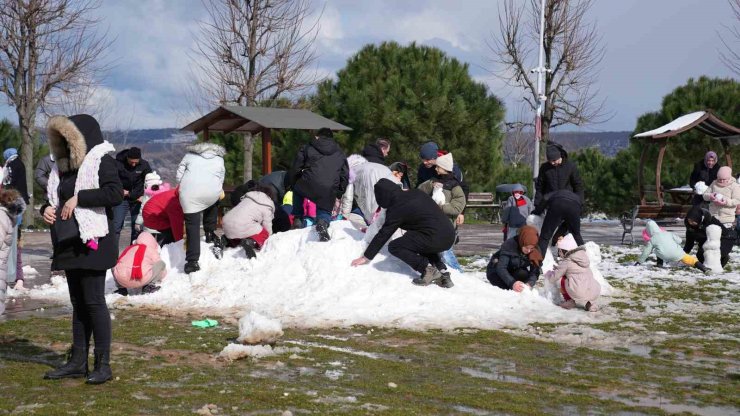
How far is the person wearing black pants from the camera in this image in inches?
466

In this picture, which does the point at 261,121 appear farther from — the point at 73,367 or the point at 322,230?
the point at 73,367

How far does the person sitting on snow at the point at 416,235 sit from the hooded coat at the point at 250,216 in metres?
1.86

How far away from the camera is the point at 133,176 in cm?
1338

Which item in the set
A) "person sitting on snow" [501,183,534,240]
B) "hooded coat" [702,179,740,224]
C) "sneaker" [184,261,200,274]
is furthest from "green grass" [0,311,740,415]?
"hooded coat" [702,179,740,224]

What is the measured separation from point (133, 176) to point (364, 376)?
792 centimetres

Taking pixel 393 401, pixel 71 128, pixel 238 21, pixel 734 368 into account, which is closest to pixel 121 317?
pixel 71 128

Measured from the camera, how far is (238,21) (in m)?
32.9

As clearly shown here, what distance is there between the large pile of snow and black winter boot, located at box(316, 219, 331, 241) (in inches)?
4.3

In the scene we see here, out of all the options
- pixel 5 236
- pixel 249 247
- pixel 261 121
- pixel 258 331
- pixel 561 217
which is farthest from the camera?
pixel 261 121

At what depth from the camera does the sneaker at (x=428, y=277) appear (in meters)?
10.0

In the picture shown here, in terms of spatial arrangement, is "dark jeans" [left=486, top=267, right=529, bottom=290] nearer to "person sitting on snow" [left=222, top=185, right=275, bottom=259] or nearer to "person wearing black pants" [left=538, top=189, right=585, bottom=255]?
"person wearing black pants" [left=538, top=189, right=585, bottom=255]

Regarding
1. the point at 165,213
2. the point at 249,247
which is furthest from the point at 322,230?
the point at 165,213

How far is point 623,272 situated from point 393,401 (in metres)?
9.07

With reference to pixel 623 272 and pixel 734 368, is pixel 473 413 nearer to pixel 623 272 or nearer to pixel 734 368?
pixel 734 368
